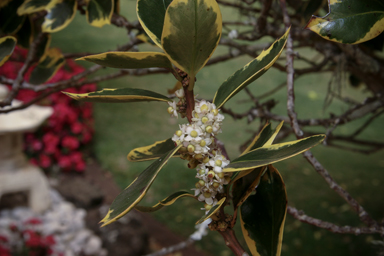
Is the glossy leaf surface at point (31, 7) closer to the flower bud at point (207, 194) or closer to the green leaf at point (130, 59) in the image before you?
the green leaf at point (130, 59)

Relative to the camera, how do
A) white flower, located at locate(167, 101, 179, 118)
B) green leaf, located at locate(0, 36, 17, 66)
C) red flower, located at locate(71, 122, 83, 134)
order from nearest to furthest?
white flower, located at locate(167, 101, 179, 118) < green leaf, located at locate(0, 36, 17, 66) < red flower, located at locate(71, 122, 83, 134)

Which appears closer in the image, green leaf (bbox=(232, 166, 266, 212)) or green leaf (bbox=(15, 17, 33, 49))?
green leaf (bbox=(232, 166, 266, 212))

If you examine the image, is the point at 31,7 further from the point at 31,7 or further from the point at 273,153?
the point at 273,153

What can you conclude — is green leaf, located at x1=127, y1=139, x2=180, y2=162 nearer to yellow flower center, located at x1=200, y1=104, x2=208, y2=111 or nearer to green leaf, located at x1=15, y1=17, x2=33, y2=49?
yellow flower center, located at x1=200, y1=104, x2=208, y2=111

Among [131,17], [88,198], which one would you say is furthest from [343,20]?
[131,17]

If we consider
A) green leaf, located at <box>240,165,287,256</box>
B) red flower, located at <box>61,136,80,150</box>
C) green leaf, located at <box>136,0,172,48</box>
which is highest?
green leaf, located at <box>136,0,172,48</box>

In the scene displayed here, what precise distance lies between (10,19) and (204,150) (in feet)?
2.72

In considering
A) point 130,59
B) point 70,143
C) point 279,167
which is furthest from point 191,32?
point 70,143

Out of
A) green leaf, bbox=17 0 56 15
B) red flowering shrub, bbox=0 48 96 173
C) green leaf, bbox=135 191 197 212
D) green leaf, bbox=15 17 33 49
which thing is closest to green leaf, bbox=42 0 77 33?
green leaf, bbox=17 0 56 15

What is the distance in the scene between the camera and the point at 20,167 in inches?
116

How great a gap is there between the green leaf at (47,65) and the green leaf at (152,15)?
0.70 meters

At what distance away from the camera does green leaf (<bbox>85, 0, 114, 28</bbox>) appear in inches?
33.9

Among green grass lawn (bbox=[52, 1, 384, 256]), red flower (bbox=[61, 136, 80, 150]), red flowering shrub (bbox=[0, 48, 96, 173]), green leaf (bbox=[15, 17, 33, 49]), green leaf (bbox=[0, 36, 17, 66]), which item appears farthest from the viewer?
red flower (bbox=[61, 136, 80, 150])

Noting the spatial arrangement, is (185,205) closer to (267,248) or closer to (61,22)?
(61,22)
